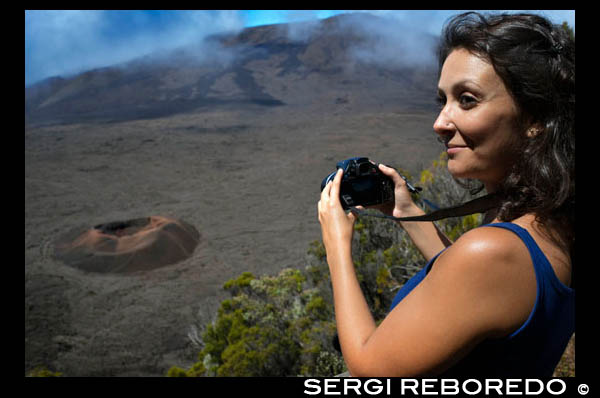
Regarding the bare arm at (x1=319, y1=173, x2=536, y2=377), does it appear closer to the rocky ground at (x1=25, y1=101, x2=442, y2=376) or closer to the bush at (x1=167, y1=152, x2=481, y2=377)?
the bush at (x1=167, y1=152, x2=481, y2=377)

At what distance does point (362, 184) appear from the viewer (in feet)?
4.26

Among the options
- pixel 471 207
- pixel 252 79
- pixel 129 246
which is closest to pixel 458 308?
pixel 471 207

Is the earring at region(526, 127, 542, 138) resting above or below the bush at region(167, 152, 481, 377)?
above

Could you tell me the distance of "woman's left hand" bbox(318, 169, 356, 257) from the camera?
101 cm

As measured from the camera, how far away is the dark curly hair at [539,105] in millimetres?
898

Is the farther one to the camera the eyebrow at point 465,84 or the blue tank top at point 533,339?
the eyebrow at point 465,84

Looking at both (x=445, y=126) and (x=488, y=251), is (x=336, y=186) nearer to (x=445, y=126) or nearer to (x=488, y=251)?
(x=445, y=126)

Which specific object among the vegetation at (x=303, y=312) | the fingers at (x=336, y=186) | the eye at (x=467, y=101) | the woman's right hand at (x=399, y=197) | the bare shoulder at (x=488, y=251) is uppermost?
the eye at (x=467, y=101)

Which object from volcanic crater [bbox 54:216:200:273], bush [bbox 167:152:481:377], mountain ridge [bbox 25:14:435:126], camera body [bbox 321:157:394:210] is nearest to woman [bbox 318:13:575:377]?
camera body [bbox 321:157:394:210]

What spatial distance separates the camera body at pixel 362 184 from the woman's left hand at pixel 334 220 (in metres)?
0.06

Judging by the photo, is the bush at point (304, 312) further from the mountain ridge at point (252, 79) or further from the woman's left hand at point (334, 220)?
the mountain ridge at point (252, 79)

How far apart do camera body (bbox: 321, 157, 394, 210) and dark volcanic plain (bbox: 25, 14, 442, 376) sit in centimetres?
440

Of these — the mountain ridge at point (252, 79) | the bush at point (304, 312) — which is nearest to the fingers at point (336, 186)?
the bush at point (304, 312)

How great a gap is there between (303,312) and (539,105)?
336 centimetres
